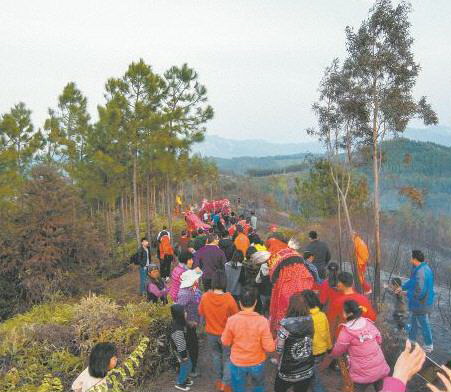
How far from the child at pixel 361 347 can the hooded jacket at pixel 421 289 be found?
3054mm

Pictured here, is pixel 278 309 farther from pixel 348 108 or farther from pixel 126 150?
pixel 126 150

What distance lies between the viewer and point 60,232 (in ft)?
37.2

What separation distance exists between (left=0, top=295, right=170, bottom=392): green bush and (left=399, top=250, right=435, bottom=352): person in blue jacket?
414 cm

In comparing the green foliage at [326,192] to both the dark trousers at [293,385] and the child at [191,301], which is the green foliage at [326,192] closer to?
the child at [191,301]

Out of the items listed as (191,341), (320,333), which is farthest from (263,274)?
(320,333)

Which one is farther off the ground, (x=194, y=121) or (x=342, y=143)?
(x=194, y=121)

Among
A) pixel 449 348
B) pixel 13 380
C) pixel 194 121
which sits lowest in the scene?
pixel 449 348

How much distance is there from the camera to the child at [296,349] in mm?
4051

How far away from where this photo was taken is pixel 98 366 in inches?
125

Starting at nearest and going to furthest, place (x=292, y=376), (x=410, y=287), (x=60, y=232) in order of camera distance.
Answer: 1. (x=292, y=376)
2. (x=410, y=287)
3. (x=60, y=232)

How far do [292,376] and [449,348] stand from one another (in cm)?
640

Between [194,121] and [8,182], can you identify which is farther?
[8,182]

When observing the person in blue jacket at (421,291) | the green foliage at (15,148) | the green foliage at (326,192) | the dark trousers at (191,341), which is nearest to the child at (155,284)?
the dark trousers at (191,341)

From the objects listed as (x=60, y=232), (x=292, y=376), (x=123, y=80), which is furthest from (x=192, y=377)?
(x=123, y=80)
